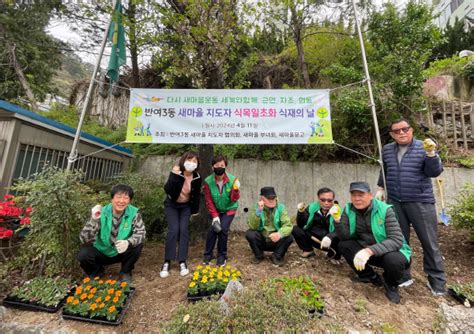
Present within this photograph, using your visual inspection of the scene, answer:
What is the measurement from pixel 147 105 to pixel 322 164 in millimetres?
3905

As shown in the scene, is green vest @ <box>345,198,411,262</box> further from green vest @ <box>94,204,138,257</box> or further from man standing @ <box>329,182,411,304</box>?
green vest @ <box>94,204,138,257</box>

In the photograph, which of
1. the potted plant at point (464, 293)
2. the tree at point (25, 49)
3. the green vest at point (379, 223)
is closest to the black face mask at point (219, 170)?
the green vest at point (379, 223)

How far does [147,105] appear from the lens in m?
3.43

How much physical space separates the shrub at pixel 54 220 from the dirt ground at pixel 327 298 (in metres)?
0.56

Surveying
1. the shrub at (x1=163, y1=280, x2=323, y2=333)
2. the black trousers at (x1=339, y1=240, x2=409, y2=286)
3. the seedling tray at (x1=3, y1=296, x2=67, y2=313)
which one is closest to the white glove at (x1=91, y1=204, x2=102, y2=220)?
the seedling tray at (x1=3, y1=296, x2=67, y2=313)

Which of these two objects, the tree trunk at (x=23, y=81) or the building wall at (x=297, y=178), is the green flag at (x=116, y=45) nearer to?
the building wall at (x=297, y=178)

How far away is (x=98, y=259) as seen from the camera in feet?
8.39

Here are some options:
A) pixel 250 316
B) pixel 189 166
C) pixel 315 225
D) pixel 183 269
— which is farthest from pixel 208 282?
pixel 315 225

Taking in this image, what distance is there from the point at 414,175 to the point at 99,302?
3649 millimetres

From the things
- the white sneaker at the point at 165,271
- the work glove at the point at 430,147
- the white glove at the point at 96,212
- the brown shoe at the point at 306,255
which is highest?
the work glove at the point at 430,147

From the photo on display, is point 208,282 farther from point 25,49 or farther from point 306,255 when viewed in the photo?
point 25,49

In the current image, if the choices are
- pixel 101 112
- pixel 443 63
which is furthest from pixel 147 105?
pixel 443 63

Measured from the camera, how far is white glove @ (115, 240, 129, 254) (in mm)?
2454

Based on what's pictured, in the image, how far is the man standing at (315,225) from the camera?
3.26 meters
